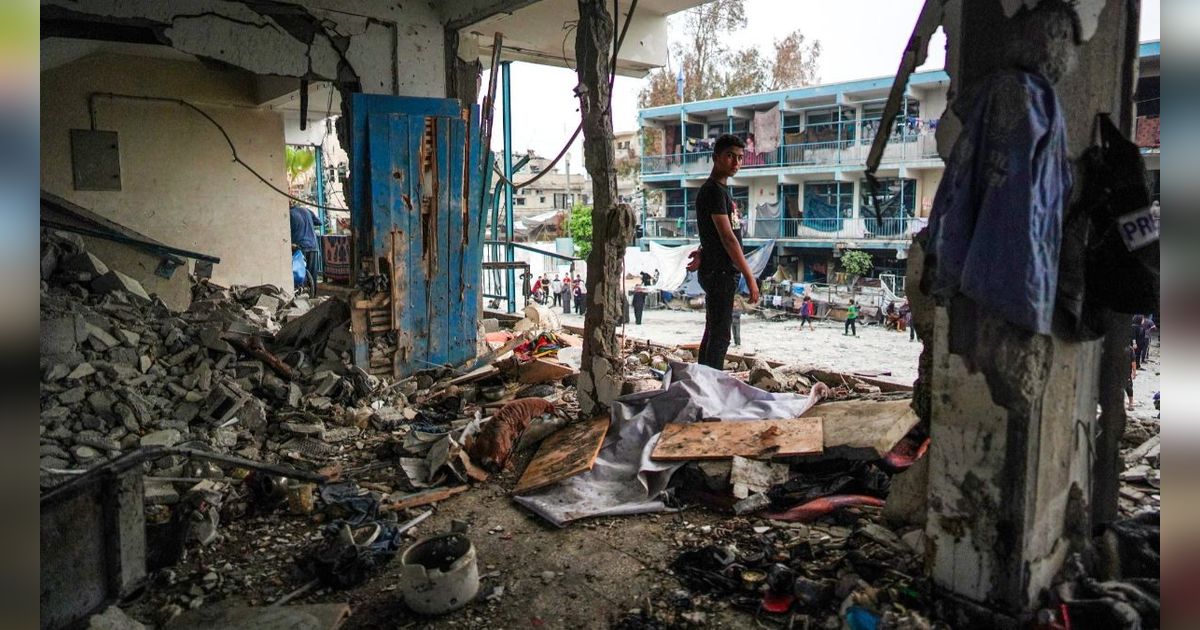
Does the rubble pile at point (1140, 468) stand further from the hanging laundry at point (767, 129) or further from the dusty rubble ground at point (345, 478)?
the hanging laundry at point (767, 129)

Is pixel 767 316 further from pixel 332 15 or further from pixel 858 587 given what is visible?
pixel 858 587

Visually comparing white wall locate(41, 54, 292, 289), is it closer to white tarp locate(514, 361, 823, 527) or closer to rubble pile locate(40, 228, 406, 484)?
rubble pile locate(40, 228, 406, 484)

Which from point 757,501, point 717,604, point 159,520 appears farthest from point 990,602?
point 159,520

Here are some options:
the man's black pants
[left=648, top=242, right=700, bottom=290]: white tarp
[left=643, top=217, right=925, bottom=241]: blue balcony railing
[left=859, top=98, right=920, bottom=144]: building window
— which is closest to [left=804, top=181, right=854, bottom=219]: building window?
[left=643, top=217, right=925, bottom=241]: blue balcony railing

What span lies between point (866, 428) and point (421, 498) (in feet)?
8.41

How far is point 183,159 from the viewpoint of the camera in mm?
9781

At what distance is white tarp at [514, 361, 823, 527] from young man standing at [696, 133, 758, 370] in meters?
0.39

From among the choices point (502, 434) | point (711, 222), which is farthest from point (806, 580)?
point (711, 222)

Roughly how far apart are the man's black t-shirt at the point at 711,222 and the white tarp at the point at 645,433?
0.74 m

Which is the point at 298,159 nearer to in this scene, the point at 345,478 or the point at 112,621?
the point at 345,478

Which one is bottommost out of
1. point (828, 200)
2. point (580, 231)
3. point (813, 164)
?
point (580, 231)

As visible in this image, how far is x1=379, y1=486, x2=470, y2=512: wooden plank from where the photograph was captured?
13.1 ft

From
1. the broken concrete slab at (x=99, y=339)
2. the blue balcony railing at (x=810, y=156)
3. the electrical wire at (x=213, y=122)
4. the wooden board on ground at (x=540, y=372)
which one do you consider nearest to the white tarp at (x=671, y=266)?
the blue balcony railing at (x=810, y=156)

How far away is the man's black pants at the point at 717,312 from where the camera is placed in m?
4.98
